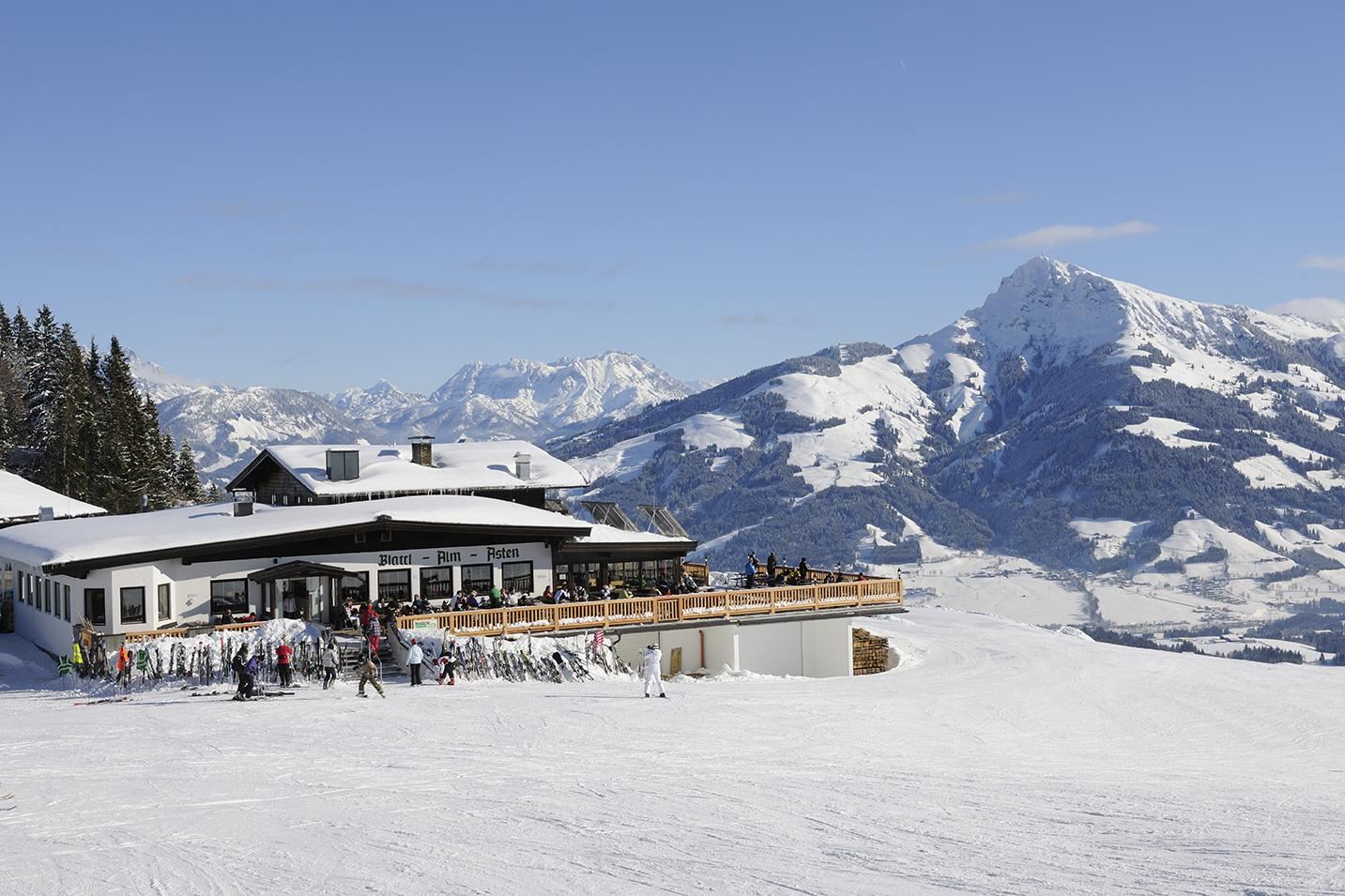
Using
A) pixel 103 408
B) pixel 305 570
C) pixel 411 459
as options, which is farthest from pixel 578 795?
pixel 103 408

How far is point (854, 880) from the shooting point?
13.8m

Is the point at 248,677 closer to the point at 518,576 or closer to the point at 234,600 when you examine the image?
the point at 234,600

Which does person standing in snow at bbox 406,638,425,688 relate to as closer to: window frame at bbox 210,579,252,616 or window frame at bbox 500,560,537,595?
window frame at bbox 210,579,252,616

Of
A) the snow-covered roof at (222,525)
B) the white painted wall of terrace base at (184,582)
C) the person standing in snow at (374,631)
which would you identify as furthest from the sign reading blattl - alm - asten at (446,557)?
the person standing in snow at (374,631)

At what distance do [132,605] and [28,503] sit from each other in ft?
91.3

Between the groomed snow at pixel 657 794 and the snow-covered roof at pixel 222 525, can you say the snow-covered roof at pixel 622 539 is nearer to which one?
the snow-covered roof at pixel 222 525

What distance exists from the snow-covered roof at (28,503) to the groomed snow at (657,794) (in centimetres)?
2423

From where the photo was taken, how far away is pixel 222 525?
37125mm

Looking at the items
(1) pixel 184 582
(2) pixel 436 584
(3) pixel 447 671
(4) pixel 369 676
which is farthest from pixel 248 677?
(2) pixel 436 584

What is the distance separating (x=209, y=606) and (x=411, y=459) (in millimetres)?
14364

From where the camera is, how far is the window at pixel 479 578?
129 ft

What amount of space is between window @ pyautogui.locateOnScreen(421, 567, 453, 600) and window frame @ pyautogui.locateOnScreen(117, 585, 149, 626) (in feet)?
25.7

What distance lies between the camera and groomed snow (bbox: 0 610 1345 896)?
1425 centimetres

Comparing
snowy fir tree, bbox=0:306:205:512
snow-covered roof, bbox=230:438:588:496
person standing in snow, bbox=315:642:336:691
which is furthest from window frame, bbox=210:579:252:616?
snowy fir tree, bbox=0:306:205:512
